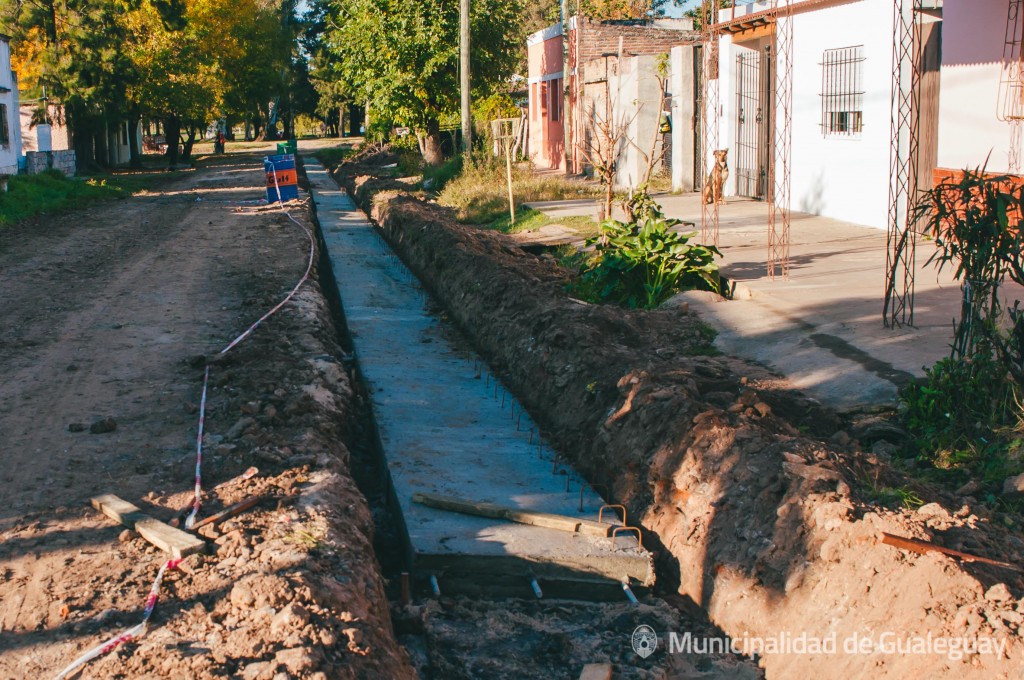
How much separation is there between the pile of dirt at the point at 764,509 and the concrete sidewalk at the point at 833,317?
347 mm

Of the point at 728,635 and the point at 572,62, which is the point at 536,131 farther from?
the point at 728,635

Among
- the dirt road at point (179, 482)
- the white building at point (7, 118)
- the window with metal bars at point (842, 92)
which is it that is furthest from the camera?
the white building at point (7, 118)

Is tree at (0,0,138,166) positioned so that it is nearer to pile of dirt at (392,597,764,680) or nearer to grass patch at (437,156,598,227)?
grass patch at (437,156,598,227)

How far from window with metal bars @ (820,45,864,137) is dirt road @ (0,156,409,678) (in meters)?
8.42

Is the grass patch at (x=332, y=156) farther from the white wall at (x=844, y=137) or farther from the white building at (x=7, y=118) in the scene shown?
the white wall at (x=844, y=137)

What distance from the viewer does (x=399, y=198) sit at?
70.2 feet

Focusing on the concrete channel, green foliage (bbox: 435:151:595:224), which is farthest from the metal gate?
the concrete channel

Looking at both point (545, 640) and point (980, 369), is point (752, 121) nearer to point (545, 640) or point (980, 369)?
point (980, 369)

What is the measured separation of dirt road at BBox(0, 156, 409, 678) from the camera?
159 inches

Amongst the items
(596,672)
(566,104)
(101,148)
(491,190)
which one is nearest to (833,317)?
(596,672)

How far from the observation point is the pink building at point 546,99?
32.1 m

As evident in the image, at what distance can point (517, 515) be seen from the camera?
19.4 feet

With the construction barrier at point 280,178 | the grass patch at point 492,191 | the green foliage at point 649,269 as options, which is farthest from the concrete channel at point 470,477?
the construction barrier at point 280,178

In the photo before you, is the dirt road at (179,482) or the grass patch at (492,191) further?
the grass patch at (492,191)
